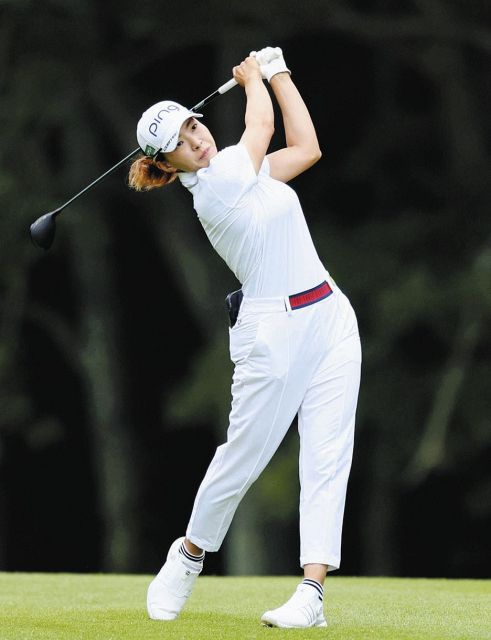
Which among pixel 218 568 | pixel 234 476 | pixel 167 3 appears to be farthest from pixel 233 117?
pixel 234 476

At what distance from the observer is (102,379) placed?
17.3 meters

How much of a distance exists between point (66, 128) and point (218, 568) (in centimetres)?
506

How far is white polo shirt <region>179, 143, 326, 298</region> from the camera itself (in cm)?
548

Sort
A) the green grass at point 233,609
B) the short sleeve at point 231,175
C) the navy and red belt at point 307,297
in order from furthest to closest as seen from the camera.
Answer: the navy and red belt at point 307,297 → the short sleeve at point 231,175 → the green grass at point 233,609

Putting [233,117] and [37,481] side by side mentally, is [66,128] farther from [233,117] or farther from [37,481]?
[37,481]

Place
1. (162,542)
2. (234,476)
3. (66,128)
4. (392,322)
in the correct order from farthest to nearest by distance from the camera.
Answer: (162,542) < (66,128) < (392,322) < (234,476)

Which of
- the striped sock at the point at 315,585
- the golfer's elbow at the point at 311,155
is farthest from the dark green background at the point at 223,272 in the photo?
the striped sock at the point at 315,585

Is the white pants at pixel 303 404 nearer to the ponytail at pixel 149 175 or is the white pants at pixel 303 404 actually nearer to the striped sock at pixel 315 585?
the striped sock at pixel 315 585

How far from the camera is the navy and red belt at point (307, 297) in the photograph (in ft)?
18.2

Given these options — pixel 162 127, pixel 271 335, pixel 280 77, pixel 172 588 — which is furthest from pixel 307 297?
pixel 172 588

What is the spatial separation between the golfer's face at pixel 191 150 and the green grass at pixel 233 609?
1.59m

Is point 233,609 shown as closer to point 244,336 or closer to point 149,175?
point 244,336

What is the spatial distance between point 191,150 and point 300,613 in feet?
5.33

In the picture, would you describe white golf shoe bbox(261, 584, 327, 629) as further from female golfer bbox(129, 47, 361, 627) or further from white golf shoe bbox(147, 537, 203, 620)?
white golf shoe bbox(147, 537, 203, 620)
